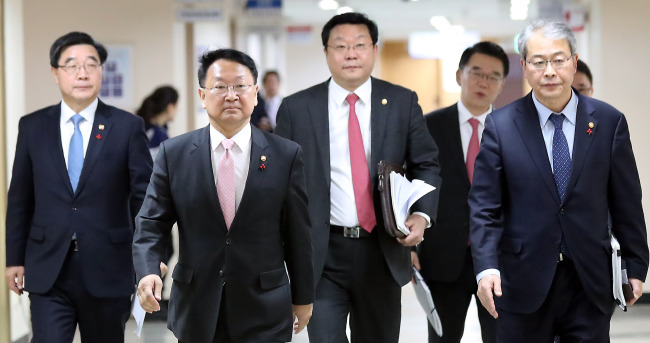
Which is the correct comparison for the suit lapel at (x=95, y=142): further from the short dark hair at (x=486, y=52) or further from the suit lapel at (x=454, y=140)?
the short dark hair at (x=486, y=52)

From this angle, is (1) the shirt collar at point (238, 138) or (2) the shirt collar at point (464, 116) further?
(2) the shirt collar at point (464, 116)

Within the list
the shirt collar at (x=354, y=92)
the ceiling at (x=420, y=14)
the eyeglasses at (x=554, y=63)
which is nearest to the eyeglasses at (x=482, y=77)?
the shirt collar at (x=354, y=92)

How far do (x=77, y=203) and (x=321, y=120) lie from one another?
1189 millimetres

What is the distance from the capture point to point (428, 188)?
4.27 meters

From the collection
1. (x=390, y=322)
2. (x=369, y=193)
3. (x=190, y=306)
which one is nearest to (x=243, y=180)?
(x=190, y=306)

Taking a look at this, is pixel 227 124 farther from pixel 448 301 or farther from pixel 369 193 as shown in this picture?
pixel 448 301

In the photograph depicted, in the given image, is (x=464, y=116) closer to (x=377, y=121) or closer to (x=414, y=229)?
(x=377, y=121)

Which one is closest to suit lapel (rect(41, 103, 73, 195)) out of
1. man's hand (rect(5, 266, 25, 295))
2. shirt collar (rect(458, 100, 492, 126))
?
man's hand (rect(5, 266, 25, 295))

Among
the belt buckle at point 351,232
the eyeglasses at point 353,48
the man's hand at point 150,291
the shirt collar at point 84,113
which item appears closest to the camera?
the man's hand at point 150,291

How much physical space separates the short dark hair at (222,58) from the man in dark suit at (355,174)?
91 cm

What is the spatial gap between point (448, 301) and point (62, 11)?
19.6 feet

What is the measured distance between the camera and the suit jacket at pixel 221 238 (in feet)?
11.5

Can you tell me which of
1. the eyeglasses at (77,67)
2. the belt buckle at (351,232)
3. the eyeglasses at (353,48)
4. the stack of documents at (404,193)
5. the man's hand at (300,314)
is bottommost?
the man's hand at (300,314)

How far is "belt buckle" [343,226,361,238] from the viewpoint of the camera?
14.3 ft
